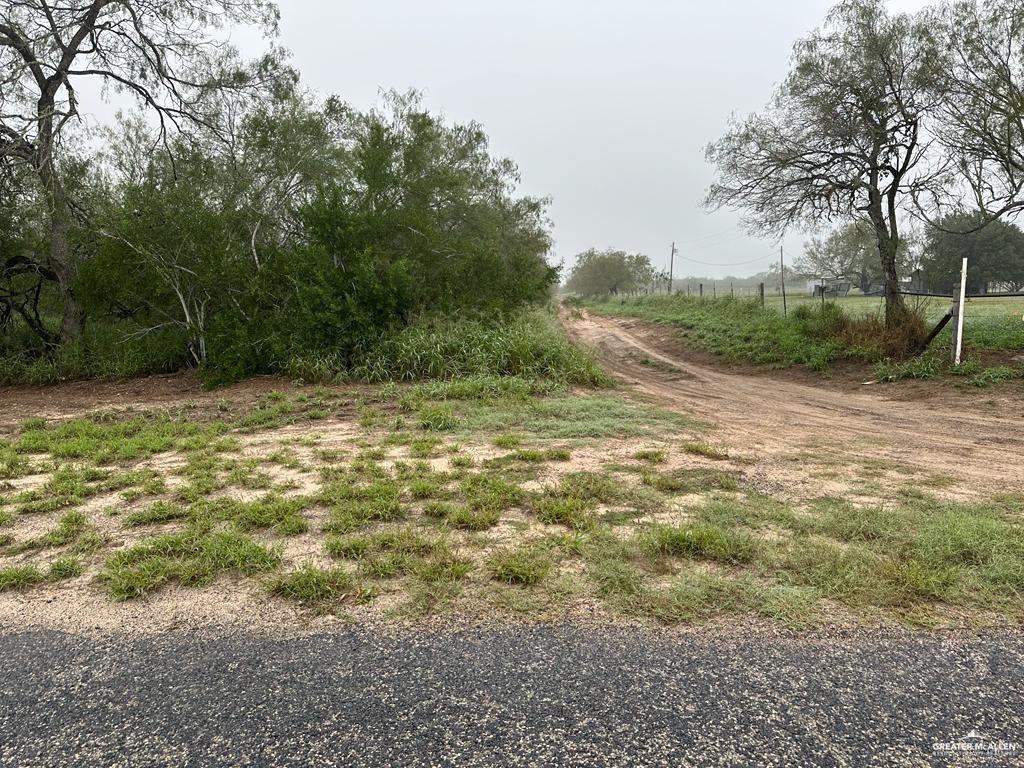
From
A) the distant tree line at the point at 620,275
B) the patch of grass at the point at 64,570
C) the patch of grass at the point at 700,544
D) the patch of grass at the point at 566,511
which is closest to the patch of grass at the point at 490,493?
the patch of grass at the point at 566,511

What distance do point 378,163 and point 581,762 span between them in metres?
11.0

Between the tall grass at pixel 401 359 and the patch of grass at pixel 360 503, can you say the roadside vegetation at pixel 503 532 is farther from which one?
the tall grass at pixel 401 359

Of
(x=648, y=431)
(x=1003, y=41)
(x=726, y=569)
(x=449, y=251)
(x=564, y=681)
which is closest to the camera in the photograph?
(x=564, y=681)

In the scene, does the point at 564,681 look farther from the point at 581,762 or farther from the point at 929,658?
the point at 929,658

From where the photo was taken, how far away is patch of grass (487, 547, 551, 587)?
2752 millimetres

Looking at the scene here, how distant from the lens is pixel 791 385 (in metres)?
10.4

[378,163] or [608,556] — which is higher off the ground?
[378,163]

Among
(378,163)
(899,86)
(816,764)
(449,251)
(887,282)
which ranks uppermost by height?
(899,86)

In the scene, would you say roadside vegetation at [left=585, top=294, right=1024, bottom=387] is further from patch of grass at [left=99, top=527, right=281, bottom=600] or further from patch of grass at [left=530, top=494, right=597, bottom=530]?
patch of grass at [left=99, top=527, right=281, bottom=600]

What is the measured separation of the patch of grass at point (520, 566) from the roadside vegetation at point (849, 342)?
9.21 metres

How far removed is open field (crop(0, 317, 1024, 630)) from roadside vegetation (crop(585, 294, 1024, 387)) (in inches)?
138

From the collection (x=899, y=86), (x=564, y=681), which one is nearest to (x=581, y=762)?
(x=564, y=681)

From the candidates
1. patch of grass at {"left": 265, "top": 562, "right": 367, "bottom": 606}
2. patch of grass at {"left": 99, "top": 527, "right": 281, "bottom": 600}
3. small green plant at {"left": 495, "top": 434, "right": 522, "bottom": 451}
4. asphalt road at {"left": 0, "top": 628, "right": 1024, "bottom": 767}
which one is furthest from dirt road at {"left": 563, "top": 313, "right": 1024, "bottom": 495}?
patch of grass at {"left": 99, "top": 527, "right": 281, "bottom": 600}

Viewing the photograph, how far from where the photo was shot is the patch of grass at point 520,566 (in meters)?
2.75
